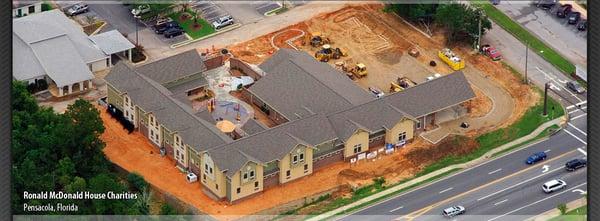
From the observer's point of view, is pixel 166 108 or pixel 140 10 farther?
pixel 140 10

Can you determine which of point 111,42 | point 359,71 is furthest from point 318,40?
point 111,42

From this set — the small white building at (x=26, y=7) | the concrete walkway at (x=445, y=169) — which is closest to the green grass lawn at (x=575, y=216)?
the concrete walkway at (x=445, y=169)

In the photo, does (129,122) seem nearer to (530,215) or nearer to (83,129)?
(83,129)

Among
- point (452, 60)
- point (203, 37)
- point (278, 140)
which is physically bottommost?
point (203, 37)

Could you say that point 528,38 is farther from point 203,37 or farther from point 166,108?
point 166,108

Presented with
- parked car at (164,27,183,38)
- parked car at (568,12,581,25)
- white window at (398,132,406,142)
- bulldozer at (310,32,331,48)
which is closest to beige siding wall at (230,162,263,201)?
white window at (398,132,406,142)

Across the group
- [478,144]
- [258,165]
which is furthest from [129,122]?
[478,144]

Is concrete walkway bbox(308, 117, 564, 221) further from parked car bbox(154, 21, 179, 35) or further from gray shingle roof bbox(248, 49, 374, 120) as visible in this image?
parked car bbox(154, 21, 179, 35)

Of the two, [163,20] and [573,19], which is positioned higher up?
[573,19]
